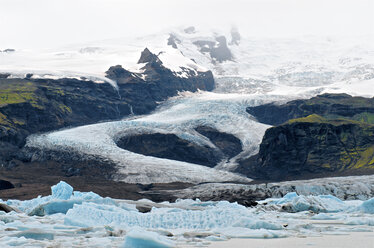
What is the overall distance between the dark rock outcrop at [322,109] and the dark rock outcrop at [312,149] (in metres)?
19.4

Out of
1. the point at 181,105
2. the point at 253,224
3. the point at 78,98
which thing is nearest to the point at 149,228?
the point at 253,224

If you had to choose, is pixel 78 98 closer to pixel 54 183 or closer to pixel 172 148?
pixel 172 148

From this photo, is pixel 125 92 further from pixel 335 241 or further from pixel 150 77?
pixel 335 241

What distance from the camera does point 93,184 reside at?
77938 mm

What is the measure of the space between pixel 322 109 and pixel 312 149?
104 ft

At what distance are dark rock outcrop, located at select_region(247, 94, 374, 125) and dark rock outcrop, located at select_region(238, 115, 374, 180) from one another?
19.4m

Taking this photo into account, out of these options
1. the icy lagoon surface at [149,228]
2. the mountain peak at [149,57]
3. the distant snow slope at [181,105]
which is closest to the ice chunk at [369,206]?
the icy lagoon surface at [149,228]

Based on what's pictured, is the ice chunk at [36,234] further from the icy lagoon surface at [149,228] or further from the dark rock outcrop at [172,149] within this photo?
the dark rock outcrop at [172,149]

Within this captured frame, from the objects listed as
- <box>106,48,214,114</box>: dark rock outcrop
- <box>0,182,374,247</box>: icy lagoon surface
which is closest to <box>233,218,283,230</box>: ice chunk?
<box>0,182,374,247</box>: icy lagoon surface

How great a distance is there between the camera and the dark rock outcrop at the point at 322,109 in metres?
124

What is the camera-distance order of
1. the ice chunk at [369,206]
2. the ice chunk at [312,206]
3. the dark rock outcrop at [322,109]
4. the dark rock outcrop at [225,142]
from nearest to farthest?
1. the ice chunk at [369,206]
2. the ice chunk at [312,206]
3. the dark rock outcrop at [225,142]
4. the dark rock outcrop at [322,109]

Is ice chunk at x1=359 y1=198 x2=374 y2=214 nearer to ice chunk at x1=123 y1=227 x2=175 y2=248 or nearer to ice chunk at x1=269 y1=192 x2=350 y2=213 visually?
ice chunk at x1=269 y1=192 x2=350 y2=213

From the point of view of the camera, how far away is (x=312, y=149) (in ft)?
327

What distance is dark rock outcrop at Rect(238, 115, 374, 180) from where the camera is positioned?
308 feet
